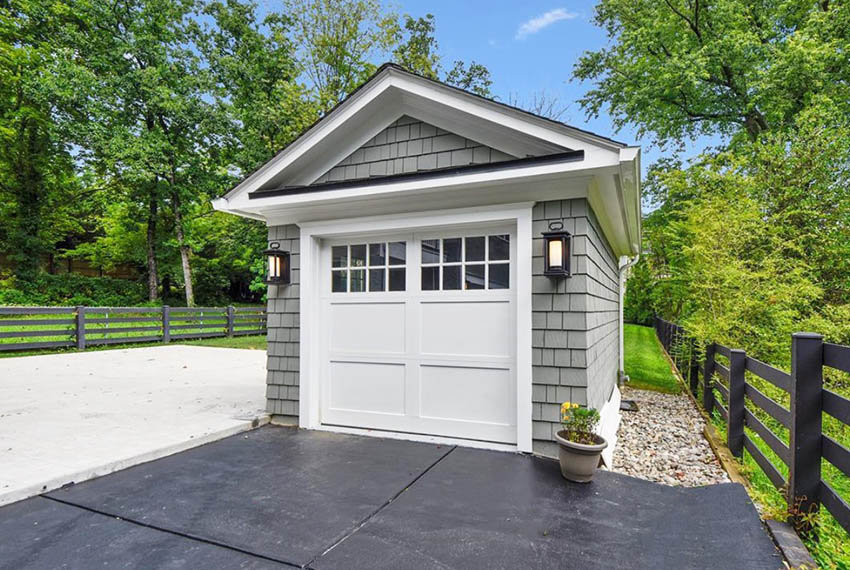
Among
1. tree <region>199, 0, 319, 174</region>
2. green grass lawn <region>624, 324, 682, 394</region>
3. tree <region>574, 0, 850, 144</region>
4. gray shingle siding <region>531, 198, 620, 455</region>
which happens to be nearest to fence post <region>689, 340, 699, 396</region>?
green grass lawn <region>624, 324, 682, 394</region>

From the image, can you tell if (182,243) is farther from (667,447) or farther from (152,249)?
(667,447)

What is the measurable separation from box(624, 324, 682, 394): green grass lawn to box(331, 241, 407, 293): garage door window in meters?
5.93

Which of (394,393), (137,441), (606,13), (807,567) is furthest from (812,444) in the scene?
(606,13)

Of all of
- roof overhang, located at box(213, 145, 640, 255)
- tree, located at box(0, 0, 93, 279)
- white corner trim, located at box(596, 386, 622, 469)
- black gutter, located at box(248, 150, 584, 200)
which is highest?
tree, located at box(0, 0, 93, 279)

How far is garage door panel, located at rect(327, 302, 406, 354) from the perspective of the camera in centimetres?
432

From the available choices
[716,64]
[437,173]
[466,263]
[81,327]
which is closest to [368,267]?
[466,263]

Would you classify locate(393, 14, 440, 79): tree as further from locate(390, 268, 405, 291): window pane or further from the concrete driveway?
locate(390, 268, 405, 291): window pane

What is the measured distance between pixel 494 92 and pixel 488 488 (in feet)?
56.0

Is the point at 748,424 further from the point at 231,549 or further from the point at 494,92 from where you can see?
the point at 494,92

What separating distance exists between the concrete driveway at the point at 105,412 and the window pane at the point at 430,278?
2407 mm

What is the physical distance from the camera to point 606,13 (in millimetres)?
15109

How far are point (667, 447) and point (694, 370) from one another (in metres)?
3.24

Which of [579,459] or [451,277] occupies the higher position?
[451,277]

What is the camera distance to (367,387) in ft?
14.5
